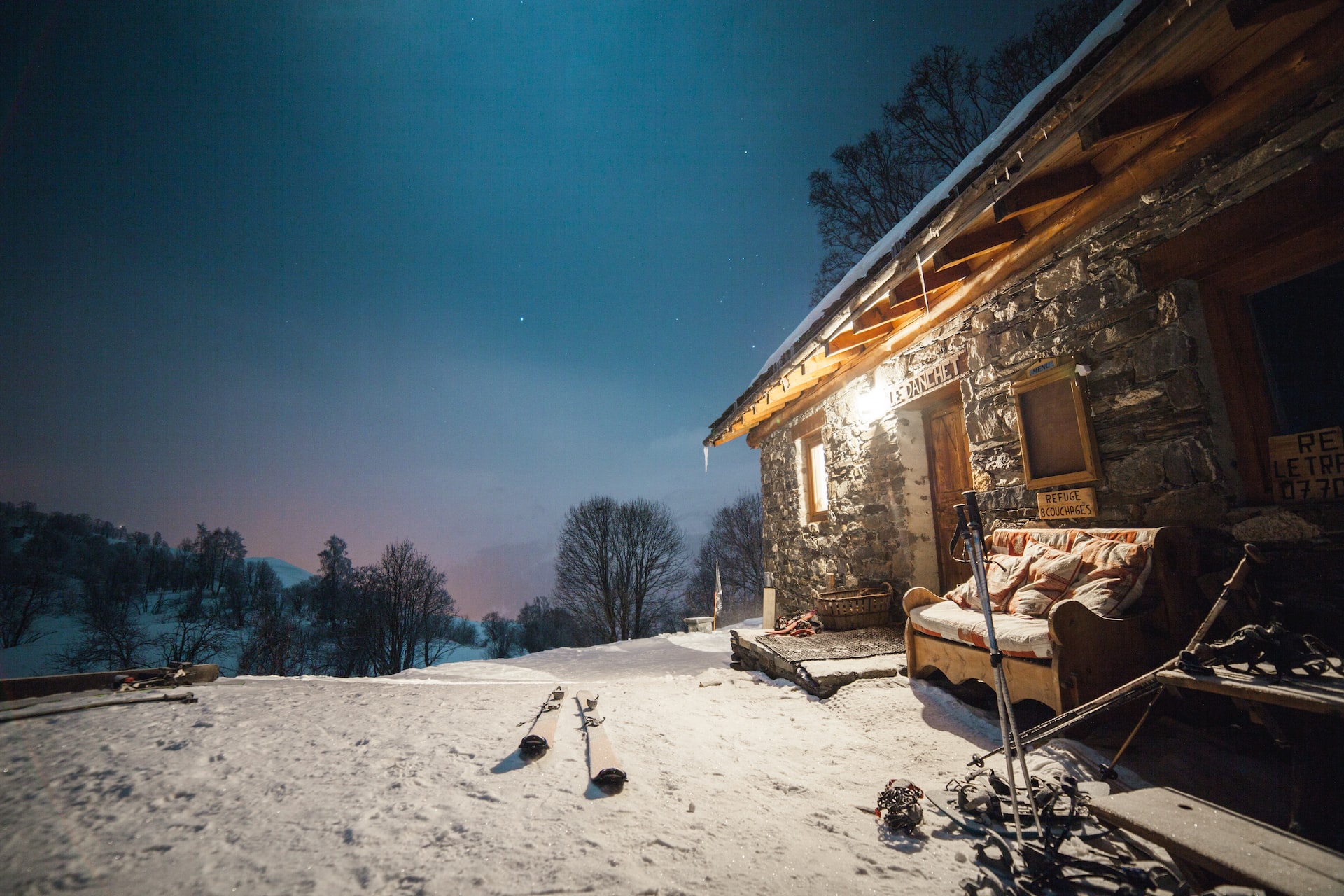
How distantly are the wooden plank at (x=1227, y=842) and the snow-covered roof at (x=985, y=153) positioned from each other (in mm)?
3572

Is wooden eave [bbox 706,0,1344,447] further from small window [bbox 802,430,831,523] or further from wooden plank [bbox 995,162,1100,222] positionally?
→ small window [bbox 802,430,831,523]

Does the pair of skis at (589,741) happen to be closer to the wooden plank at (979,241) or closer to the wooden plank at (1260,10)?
the wooden plank at (979,241)

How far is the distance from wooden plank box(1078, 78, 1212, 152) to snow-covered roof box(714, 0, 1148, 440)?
0.30 meters

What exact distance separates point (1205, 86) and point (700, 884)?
4657mm

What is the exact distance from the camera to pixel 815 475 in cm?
787

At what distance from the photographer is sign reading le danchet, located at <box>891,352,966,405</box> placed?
15.9ft

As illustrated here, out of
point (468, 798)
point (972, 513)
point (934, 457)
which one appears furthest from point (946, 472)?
point (468, 798)

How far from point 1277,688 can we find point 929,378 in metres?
3.90

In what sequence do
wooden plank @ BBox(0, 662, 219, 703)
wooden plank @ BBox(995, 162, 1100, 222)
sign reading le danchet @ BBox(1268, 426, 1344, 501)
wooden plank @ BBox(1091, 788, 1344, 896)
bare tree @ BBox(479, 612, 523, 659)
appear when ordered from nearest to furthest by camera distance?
wooden plank @ BBox(1091, 788, 1344, 896)
sign reading le danchet @ BBox(1268, 426, 1344, 501)
wooden plank @ BBox(995, 162, 1100, 222)
wooden plank @ BBox(0, 662, 219, 703)
bare tree @ BBox(479, 612, 523, 659)

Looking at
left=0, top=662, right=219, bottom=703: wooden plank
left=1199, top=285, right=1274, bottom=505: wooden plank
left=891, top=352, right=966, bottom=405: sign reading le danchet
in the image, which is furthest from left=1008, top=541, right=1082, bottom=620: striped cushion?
left=0, top=662, right=219, bottom=703: wooden plank

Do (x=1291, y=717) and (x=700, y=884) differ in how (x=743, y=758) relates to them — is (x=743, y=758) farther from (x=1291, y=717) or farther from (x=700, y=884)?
(x=1291, y=717)

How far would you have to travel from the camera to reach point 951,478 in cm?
547

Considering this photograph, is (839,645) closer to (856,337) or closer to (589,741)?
(589,741)

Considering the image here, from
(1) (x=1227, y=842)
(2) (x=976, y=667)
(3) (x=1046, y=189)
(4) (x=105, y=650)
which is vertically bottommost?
(4) (x=105, y=650)
